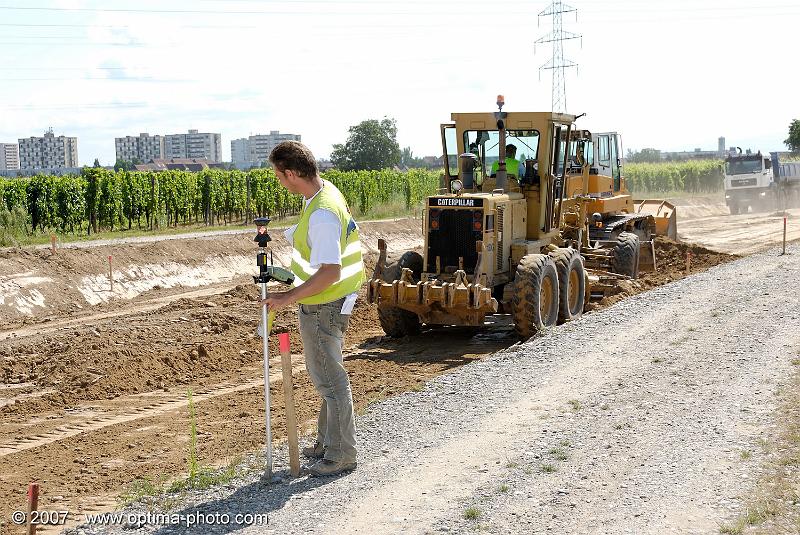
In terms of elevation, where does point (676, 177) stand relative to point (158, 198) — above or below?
above

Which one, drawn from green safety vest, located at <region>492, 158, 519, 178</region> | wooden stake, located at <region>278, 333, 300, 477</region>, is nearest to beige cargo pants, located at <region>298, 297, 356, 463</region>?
wooden stake, located at <region>278, 333, 300, 477</region>

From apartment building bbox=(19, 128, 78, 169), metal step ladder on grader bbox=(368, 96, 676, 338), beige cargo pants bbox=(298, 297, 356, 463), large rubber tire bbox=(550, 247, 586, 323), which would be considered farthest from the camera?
apartment building bbox=(19, 128, 78, 169)

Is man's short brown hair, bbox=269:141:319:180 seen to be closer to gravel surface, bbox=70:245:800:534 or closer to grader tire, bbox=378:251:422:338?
gravel surface, bbox=70:245:800:534

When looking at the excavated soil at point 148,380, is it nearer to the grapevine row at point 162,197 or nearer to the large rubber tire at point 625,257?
the large rubber tire at point 625,257

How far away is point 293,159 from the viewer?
615cm

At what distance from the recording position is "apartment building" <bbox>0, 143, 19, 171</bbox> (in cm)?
15412

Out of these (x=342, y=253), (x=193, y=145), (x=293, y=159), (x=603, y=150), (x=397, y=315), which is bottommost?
(x=397, y=315)

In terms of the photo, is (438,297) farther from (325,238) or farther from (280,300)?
(280,300)

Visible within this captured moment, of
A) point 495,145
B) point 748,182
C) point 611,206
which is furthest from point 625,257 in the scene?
point 748,182

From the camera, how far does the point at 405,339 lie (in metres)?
13.5

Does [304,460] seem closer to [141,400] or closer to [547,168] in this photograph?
[141,400]

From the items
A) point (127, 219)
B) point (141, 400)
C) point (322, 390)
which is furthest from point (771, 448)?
point (127, 219)

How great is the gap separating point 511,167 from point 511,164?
4 centimetres

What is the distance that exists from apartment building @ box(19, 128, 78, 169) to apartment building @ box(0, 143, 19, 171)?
3.38 feet
